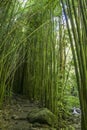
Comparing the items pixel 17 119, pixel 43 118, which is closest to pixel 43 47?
pixel 17 119

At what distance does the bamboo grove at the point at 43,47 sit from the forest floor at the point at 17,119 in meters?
0.27

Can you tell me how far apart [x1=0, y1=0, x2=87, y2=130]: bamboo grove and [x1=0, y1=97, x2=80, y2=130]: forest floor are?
27cm

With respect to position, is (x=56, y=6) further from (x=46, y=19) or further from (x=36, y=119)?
(x=36, y=119)

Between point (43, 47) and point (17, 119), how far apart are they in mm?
1799

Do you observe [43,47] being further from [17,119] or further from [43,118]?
[43,118]

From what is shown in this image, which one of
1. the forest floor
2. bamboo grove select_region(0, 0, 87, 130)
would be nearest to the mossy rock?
the forest floor

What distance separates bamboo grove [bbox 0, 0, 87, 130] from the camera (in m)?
2.70

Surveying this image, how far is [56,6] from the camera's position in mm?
5129

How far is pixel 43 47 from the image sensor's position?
18.6 ft

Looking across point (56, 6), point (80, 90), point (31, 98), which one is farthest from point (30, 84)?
point (80, 90)

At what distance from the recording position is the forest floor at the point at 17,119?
Result: 4039 millimetres

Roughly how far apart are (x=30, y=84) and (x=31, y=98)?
0.38 m

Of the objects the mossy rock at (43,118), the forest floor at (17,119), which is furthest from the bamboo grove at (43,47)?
the mossy rock at (43,118)

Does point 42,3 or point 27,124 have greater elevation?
point 42,3
